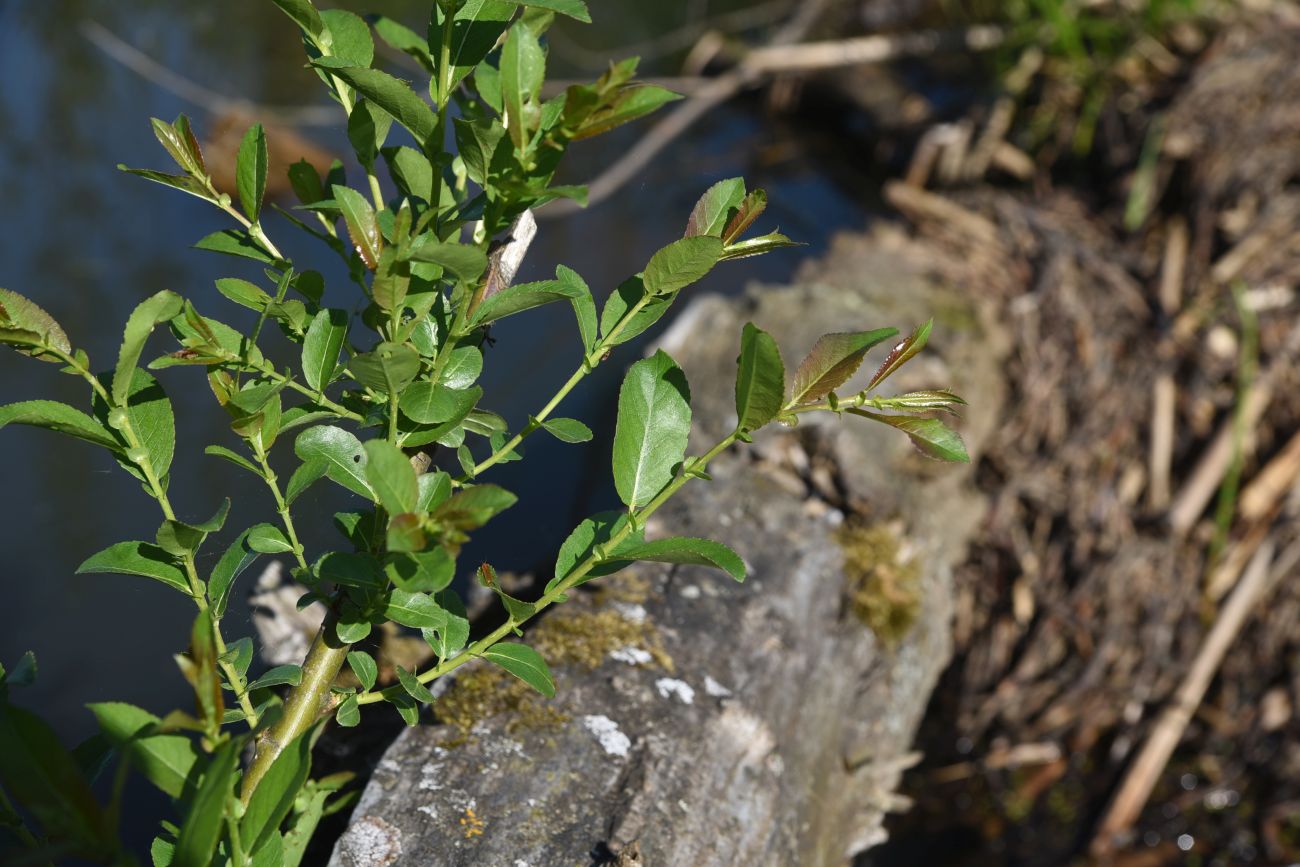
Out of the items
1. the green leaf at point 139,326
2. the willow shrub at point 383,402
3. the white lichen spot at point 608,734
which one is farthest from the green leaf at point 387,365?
the white lichen spot at point 608,734

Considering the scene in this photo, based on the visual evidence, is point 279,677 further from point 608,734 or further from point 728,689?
point 728,689

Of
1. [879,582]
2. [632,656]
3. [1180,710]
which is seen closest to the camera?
[632,656]

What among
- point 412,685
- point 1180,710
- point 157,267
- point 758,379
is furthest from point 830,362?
point 157,267

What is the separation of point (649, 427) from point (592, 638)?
456 millimetres

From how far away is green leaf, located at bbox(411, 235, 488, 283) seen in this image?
2.10 ft

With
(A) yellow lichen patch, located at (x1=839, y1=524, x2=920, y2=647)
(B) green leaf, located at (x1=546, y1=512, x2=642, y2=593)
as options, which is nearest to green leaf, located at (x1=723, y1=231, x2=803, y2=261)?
(B) green leaf, located at (x1=546, y1=512, x2=642, y2=593)

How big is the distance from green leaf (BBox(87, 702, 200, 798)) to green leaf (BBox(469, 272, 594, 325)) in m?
0.33

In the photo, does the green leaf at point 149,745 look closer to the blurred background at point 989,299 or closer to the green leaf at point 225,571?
the green leaf at point 225,571

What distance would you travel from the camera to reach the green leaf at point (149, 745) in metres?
0.62

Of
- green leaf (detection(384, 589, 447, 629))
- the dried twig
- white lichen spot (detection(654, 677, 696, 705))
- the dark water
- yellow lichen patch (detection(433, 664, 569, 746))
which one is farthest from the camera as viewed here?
the dried twig

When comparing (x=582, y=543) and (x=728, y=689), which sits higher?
(x=582, y=543)

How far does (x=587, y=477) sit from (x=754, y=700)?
1.05m

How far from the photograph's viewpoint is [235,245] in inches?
30.6

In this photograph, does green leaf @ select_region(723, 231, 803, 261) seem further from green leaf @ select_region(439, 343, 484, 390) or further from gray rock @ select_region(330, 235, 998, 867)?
gray rock @ select_region(330, 235, 998, 867)
